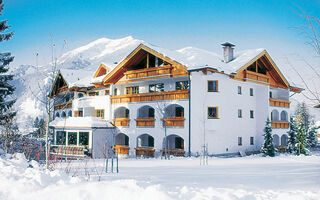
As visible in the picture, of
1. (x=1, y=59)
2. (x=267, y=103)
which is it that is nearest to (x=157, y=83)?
(x=267, y=103)

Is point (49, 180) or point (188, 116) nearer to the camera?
point (49, 180)

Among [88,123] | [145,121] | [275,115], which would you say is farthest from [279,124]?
[88,123]

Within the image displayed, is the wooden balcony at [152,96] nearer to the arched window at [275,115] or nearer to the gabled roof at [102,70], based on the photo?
the gabled roof at [102,70]

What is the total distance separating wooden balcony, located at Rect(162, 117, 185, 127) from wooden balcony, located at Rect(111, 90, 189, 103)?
1833 millimetres

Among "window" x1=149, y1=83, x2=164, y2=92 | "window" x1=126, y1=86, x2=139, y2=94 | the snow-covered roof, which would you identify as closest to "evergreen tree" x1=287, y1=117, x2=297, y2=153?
"window" x1=149, y1=83, x2=164, y2=92

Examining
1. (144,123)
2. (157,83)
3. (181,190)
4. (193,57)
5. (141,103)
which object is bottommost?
(181,190)

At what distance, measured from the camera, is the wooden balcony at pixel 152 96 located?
25359 mm

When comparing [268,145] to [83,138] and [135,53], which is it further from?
[83,138]

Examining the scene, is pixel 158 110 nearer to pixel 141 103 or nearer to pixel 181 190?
pixel 141 103

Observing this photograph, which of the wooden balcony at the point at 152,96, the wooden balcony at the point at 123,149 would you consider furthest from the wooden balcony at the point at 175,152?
the wooden balcony at the point at 123,149

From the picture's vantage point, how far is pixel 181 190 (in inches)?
320

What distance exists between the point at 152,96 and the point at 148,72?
237 cm

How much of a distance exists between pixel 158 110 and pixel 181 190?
18.6m

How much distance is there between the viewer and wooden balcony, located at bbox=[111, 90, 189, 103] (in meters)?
25.4
